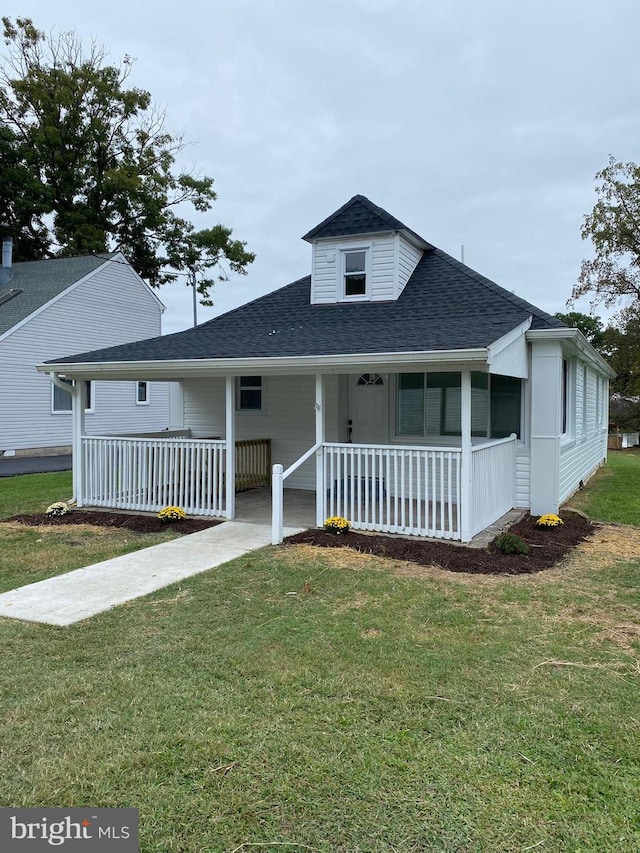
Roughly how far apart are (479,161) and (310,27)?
746 cm

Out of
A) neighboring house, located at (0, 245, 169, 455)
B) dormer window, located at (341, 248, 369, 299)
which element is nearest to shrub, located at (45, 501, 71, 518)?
dormer window, located at (341, 248, 369, 299)

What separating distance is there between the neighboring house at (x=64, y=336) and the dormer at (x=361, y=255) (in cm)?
882

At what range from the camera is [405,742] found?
2.81 m

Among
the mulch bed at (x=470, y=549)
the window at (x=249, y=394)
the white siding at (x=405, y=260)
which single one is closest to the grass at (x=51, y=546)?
the mulch bed at (x=470, y=549)

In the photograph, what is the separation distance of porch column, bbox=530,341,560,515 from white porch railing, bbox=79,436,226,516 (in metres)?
4.69

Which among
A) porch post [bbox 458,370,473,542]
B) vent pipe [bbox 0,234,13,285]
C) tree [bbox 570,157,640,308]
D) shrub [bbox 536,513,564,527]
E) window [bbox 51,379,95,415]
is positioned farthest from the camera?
tree [bbox 570,157,640,308]

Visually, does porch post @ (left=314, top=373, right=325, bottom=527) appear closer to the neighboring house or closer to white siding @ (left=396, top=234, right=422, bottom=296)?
white siding @ (left=396, top=234, right=422, bottom=296)

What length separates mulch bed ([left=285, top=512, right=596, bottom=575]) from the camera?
19.9ft

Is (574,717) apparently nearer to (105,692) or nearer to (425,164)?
(105,692)

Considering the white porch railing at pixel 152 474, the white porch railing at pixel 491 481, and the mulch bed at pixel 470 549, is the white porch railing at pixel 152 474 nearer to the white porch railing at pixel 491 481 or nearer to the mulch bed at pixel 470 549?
the mulch bed at pixel 470 549

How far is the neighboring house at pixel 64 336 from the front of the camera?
56.7ft

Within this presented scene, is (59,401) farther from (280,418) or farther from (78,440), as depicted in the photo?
(280,418)

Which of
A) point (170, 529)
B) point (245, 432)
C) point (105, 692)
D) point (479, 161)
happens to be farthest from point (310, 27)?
point (105, 692)

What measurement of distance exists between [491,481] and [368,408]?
307 cm
